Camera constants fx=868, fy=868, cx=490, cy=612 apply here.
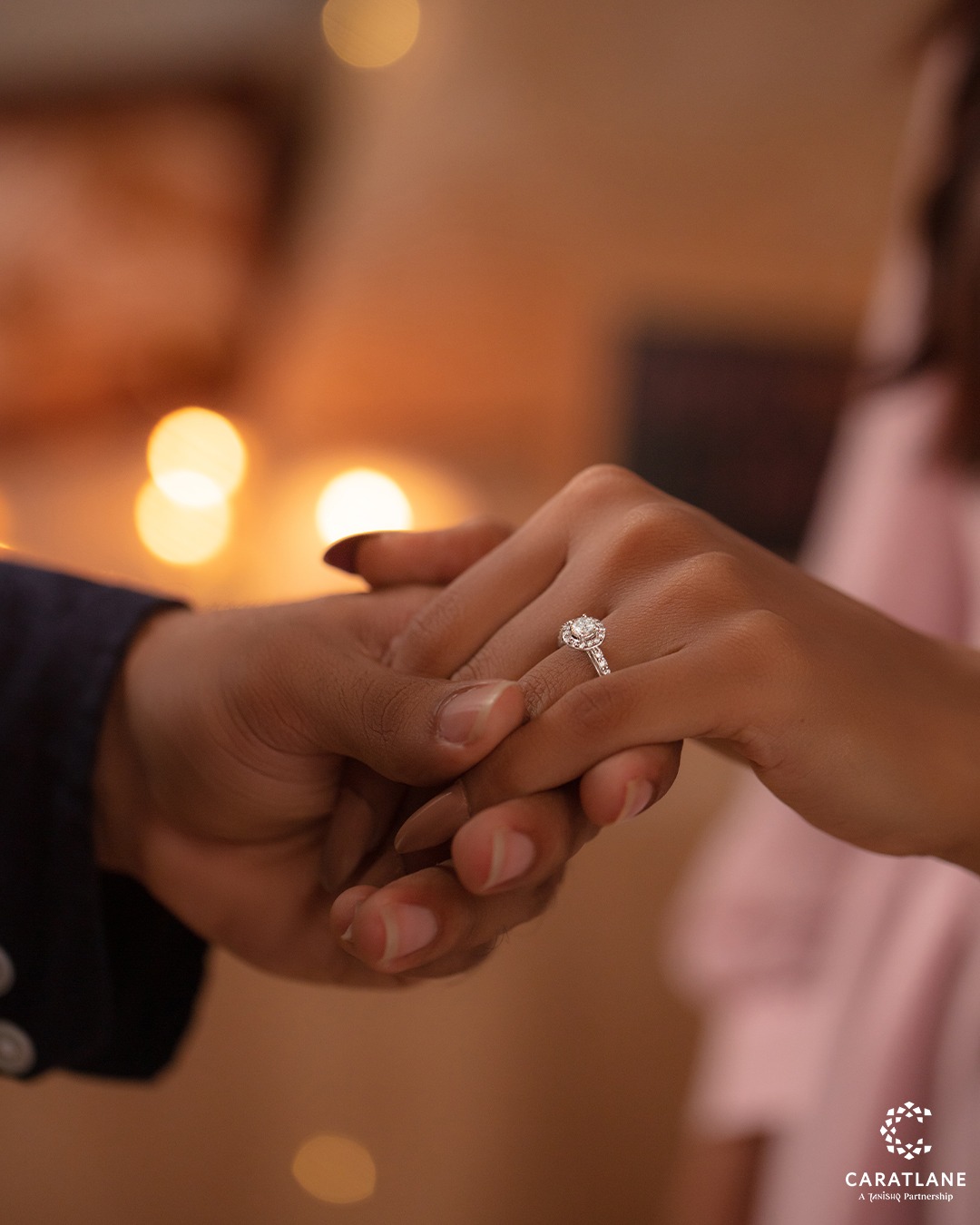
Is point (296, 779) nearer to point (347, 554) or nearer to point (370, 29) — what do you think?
point (347, 554)

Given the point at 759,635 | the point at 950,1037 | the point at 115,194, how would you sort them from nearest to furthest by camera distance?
the point at 759,635, the point at 950,1037, the point at 115,194

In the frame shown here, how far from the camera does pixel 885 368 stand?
2.90 ft

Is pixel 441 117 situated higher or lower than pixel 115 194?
higher

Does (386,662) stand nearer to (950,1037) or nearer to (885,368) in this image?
(950,1037)

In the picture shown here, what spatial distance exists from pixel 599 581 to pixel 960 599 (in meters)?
0.54

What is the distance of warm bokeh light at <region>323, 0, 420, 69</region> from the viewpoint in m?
1.41

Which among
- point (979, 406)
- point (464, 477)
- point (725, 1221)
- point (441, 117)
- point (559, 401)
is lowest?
point (725, 1221)

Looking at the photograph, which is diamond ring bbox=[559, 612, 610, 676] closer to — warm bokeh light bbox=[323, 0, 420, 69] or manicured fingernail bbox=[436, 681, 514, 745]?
manicured fingernail bbox=[436, 681, 514, 745]

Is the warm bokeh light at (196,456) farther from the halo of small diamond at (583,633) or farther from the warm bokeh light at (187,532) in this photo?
the halo of small diamond at (583,633)

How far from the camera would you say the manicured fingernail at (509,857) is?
1.22 ft

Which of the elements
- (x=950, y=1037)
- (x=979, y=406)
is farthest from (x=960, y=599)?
(x=950, y=1037)

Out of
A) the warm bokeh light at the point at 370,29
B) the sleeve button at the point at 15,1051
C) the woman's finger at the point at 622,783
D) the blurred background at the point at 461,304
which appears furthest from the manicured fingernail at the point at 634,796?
the warm bokeh light at the point at 370,29

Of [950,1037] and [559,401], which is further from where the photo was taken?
[559,401]

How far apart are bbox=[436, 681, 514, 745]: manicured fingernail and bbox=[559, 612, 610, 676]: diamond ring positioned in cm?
5
